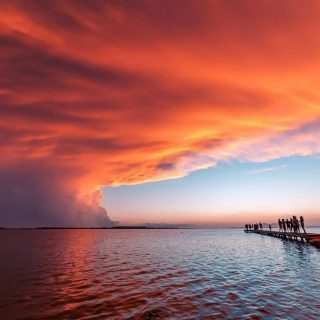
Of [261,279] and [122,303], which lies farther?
[261,279]

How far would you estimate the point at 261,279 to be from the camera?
21266mm

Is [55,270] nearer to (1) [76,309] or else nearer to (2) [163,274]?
(2) [163,274]

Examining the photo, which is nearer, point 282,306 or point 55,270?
point 282,306

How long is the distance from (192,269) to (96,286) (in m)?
10.5

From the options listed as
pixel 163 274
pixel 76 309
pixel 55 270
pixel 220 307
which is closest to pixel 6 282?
pixel 55 270

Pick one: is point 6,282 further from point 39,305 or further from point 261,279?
point 261,279

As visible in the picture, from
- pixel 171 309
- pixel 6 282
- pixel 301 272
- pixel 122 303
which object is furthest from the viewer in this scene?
pixel 301 272

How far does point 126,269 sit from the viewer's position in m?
28.1

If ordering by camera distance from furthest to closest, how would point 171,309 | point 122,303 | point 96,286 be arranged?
point 96,286, point 122,303, point 171,309

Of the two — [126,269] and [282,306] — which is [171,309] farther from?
[126,269]

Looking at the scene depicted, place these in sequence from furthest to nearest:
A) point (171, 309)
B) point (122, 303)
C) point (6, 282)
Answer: point (6, 282) → point (122, 303) → point (171, 309)

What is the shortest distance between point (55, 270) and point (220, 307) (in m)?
19.2

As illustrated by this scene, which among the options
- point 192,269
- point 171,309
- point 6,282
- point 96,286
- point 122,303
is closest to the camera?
point 171,309

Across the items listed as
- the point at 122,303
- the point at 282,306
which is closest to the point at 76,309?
the point at 122,303
